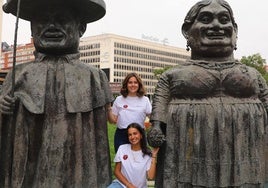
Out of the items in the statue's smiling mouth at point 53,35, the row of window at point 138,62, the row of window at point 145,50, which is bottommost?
the statue's smiling mouth at point 53,35

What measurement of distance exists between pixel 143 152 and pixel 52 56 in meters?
1.39

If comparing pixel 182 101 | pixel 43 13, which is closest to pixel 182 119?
pixel 182 101

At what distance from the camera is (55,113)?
12.7 feet

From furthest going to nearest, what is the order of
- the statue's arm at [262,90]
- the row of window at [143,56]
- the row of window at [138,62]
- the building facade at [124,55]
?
1. the row of window at [138,62]
2. the row of window at [143,56]
3. the building facade at [124,55]
4. the statue's arm at [262,90]

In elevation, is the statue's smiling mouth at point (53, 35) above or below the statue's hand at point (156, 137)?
above

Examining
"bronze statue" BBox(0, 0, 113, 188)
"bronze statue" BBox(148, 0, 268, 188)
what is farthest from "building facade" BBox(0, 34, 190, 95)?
"bronze statue" BBox(148, 0, 268, 188)

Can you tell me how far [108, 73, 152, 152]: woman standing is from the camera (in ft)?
15.3

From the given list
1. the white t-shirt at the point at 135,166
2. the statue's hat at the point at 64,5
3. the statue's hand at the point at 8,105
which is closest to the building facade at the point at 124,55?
the statue's hat at the point at 64,5

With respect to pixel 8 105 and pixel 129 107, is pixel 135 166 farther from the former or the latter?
pixel 8 105

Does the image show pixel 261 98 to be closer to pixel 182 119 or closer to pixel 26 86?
pixel 182 119

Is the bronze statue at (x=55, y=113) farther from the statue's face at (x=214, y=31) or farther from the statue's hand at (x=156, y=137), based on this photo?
the statue's face at (x=214, y=31)

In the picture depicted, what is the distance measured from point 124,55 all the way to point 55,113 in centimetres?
7184

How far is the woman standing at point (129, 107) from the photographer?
184 inches

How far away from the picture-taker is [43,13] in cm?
404
